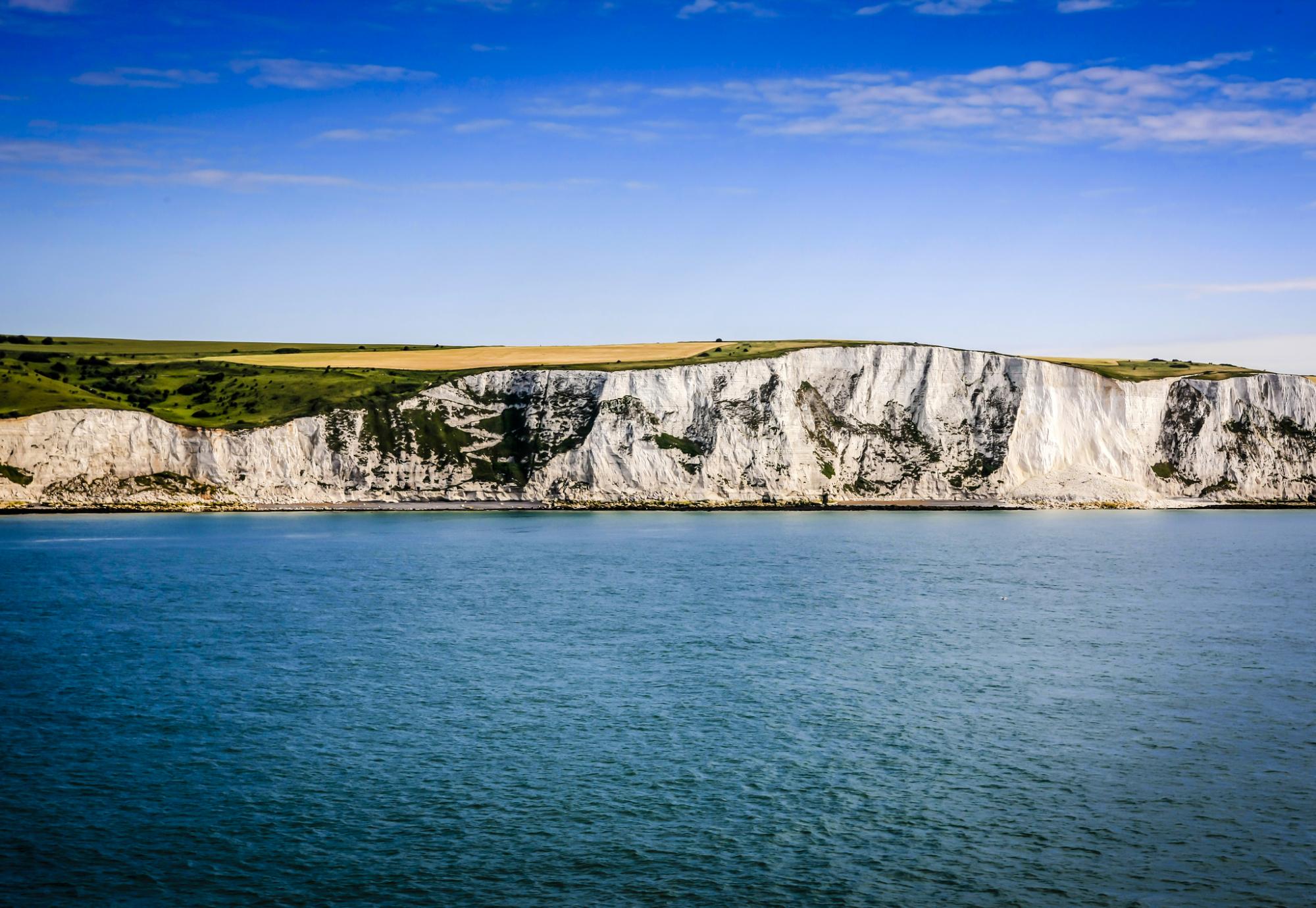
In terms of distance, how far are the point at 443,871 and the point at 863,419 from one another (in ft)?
341

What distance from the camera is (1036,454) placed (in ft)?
381

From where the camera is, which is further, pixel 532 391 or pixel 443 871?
pixel 532 391

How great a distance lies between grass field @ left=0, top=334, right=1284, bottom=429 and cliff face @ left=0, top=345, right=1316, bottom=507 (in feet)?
12.7

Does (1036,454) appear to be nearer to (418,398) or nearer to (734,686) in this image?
(418,398)

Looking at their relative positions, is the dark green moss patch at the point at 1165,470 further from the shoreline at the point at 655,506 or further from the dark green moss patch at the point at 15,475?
the dark green moss patch at the point at 15,475

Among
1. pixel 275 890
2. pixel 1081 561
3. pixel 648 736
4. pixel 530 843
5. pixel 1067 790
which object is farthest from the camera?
pixel 1081 561

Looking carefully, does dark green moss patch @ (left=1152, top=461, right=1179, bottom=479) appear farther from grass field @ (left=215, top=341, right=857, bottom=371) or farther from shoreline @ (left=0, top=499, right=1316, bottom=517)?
grass field @ (left=215, top=341, right=857, bottom=371)

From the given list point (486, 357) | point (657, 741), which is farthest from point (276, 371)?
point (657, 741)

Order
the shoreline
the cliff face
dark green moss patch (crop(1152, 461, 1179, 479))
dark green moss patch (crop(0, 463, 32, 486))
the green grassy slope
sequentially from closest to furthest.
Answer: dark green moss patch (crop(0, 463, 32, 486)) < the green grassy slope < the shoreline < the cliff face < dark green moss patch (crop(1152, 461, 1179, 479))

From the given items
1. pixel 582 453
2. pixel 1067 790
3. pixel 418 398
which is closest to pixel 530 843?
pixel 1067 790

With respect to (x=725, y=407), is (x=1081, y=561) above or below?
below

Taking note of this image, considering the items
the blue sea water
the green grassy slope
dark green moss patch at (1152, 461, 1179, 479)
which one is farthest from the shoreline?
the blue sea water

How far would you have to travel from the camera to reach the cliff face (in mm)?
113938

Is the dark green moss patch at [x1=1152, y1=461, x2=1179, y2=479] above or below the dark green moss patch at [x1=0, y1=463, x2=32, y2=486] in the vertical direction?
above
